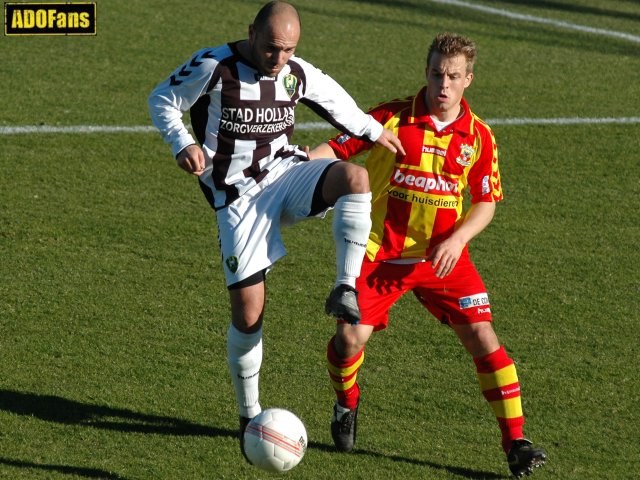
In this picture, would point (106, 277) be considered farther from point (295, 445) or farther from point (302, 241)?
→ point (295, 445)

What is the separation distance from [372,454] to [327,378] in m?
0.91

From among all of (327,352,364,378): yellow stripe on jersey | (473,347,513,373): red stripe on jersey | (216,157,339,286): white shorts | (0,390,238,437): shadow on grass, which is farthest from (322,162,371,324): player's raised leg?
(0,390,238,437): shadow on grass

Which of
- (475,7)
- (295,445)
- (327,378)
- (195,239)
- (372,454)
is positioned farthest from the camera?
(475,7)

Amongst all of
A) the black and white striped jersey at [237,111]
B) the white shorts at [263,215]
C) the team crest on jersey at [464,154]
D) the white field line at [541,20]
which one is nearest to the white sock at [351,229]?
the white shorts at [263,215]

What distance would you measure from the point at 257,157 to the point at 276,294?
8.23 ft

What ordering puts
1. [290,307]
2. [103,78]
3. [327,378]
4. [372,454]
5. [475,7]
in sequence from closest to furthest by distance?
1. [372,454]
2. [327,378]
3. [290,307]
4. [103,78]
5. [475,7]

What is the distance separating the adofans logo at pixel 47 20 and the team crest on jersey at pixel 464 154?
8.47 metres

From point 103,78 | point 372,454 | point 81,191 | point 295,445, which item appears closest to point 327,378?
point 372,454

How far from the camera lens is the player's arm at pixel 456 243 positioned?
19.3ft

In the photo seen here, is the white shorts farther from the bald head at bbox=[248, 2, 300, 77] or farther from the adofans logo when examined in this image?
the adofans logo

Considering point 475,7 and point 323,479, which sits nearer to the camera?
point 323,479

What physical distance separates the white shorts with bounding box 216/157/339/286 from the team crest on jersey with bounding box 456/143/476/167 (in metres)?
0.77

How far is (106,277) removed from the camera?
27.6 ft

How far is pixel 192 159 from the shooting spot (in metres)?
5.54
